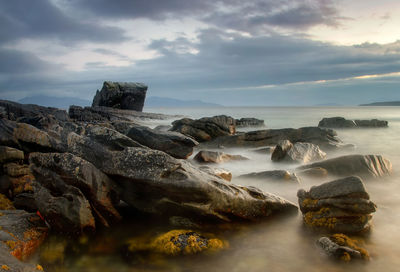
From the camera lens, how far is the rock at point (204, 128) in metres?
25.0

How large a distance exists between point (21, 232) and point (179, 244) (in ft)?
11.2

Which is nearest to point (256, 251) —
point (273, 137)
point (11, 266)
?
point (11, 266)

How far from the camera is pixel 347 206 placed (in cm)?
698

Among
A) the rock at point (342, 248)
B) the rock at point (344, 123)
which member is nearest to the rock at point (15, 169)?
the rock at point (342, 248)

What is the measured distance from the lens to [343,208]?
701 centimetres

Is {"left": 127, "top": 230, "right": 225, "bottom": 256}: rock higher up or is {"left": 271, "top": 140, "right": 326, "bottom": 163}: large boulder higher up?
{"left": 271, "top": 140, "right": 326, "bottom": 163}: large boulder

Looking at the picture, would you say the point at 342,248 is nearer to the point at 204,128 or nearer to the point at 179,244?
the point at 179,244

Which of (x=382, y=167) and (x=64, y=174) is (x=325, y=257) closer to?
(x=64, y=174)

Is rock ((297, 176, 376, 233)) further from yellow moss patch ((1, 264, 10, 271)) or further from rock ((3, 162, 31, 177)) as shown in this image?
rock ((3, 162, 31, 177))

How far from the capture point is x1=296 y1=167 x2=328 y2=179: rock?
12.5m

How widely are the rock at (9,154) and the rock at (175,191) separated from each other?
160 inches

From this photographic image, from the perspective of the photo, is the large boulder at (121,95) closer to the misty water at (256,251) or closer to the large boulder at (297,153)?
the large boulder at (297,153)

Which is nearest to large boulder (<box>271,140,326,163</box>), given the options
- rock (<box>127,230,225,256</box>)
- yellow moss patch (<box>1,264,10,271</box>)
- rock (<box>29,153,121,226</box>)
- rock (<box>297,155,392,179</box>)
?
rock (<box>297,155,392,179</box>)

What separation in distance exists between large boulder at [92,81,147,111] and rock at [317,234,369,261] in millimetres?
70864
